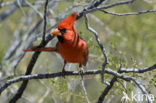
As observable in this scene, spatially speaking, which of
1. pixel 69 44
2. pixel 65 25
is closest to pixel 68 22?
pixel 65 25

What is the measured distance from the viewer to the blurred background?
9.53ft

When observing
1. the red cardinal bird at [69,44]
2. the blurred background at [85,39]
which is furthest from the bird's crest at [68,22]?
the blurred background at [85,39]

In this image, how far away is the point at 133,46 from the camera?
20.7ft

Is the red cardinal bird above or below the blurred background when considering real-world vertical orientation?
above

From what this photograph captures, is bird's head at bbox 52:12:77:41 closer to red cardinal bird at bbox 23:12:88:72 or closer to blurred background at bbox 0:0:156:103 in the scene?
red cardinal bird at bbox 23:12:88:72

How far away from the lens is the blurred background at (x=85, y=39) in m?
2.91

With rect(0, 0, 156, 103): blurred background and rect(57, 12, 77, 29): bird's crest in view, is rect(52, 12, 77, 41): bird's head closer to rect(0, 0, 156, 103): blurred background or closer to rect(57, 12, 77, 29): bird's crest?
rect(57, 12, 77, 29): bird's crest

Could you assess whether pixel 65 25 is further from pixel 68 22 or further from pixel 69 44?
pixel 69 44

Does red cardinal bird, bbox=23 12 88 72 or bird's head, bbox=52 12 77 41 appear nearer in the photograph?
bird's head, bbox=52 12 77 41

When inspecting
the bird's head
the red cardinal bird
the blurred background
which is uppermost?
the bird's head

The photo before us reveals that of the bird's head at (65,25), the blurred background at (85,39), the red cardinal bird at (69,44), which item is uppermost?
the bird's head at (65,25)

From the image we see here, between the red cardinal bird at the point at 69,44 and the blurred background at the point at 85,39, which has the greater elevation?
the red cardinal bird at the point at 69,44

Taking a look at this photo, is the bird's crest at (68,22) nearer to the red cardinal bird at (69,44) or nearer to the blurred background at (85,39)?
the red cardinal bird at (69,44)

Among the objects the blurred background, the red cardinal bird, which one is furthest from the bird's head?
the blurred background
